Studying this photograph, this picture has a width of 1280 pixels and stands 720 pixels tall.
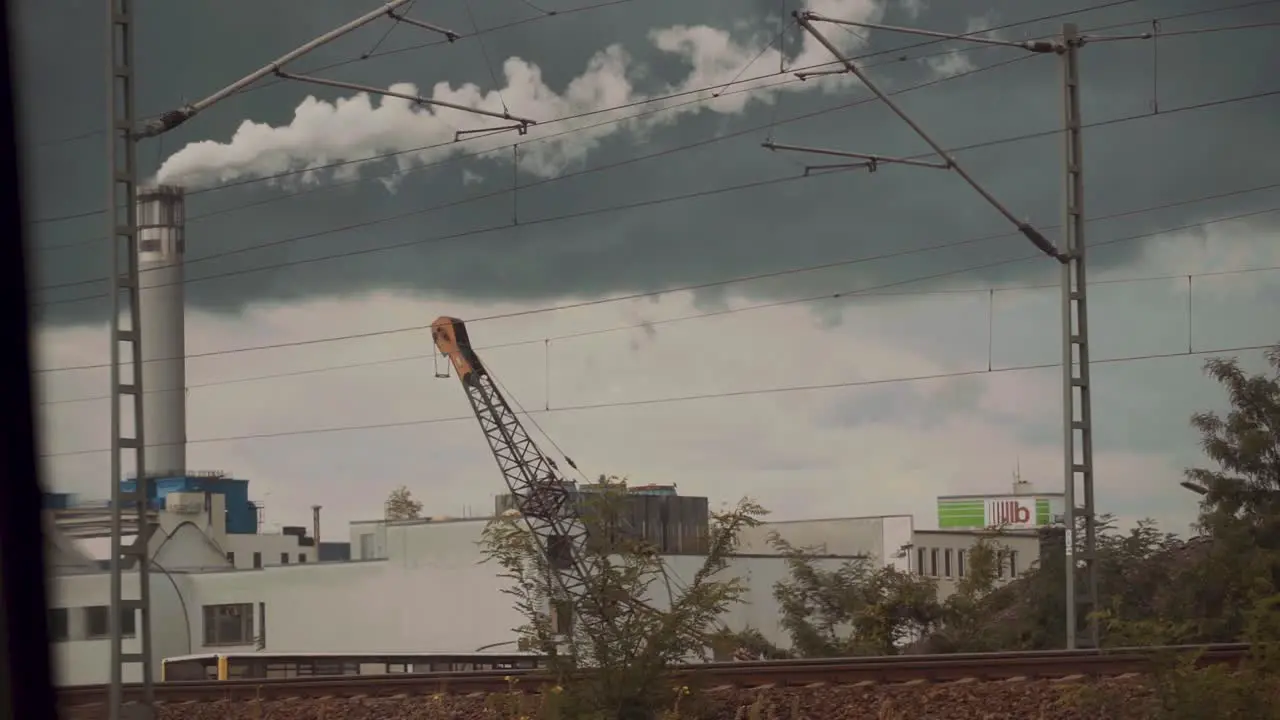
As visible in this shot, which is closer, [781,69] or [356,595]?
[781,69]

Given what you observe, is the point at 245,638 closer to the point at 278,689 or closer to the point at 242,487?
the point at 242,487

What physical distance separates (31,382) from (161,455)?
7777 cm

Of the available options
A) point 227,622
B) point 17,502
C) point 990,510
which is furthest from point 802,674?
point 990,510

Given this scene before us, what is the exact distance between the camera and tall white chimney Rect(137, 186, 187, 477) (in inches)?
3118

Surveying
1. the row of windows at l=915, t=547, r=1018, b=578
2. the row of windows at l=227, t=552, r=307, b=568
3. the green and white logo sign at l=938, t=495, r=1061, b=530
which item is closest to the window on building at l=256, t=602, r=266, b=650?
the row of windows at l=227, t=552, r=307, b=568

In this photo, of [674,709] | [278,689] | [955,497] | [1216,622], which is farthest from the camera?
[955,497]

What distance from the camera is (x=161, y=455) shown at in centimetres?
8306

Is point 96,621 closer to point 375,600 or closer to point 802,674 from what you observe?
point 375,600

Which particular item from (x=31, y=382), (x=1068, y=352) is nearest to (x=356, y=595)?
(x=1068, y=352)

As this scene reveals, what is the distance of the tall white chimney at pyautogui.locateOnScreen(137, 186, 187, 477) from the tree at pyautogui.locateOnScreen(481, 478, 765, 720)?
6761 centimetres

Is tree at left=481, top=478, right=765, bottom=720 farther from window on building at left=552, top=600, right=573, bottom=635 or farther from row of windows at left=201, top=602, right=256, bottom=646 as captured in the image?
row of windows at left=201, top=602, right=256, bottom=646

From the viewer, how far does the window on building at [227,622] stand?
55.8 meters

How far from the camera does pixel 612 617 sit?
551 inches

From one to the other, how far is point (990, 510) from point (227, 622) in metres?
45.3
